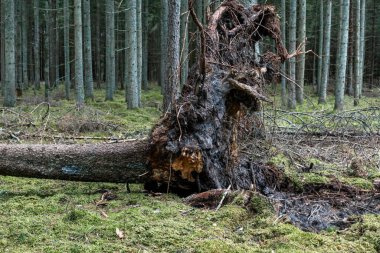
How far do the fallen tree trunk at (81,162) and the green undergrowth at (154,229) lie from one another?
0.33 m

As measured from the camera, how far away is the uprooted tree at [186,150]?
4973mm

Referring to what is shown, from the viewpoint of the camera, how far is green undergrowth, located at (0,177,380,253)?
140 inches

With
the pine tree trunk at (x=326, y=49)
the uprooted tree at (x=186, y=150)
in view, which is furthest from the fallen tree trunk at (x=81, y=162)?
the pine tree trunk at (x=326, y=49)

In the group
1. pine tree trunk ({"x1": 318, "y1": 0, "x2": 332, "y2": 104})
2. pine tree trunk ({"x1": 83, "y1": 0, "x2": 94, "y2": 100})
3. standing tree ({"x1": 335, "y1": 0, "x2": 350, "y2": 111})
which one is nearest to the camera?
standing tree ({"x1": 335, "y1": 0, "x2": 350, "y2": 111})

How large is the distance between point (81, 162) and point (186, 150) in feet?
4.39

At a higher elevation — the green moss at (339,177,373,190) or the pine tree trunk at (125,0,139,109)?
the pine tree trunk at (125,0,139,109)

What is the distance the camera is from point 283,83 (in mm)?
19016

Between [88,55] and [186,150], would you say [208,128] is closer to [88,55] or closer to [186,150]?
[186,150]

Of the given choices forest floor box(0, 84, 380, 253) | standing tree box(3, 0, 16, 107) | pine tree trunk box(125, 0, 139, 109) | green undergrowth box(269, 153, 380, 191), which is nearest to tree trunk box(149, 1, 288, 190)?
forest floor box(0, 84, 380, 253)

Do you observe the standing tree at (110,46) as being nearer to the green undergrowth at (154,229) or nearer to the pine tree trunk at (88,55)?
the pine tree trunk at (88,55)

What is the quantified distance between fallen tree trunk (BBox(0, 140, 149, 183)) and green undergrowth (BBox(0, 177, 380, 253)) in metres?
0.33

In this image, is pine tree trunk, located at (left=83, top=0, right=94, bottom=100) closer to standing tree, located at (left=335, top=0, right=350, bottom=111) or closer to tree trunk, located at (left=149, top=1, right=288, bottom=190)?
Result: standing tree, located at (left=335, top=0, right=350, bottom=111)

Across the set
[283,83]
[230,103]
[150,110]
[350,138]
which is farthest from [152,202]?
[283,83]

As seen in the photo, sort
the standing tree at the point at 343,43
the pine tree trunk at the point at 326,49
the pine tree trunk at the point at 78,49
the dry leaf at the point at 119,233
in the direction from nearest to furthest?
the dry leaf at the point at 119,233, the pine tree trunk at the point at 78,49, the standing tree at the point at 343,43, the pine tree trunk at the point at 326,49
